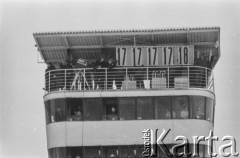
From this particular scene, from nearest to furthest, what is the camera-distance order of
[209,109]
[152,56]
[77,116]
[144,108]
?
[144,108] < [77,116] < [209,109] < [152,56]

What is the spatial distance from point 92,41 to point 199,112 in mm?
8216

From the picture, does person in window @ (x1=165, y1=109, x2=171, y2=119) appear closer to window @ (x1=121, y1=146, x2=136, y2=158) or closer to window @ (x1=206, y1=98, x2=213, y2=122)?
window @ (x1=206, y1=98, x2=213, y2=122)

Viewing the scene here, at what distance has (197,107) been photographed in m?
59.4

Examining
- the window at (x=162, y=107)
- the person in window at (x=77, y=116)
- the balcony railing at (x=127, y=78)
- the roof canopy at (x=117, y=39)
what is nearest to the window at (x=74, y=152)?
the person in window at (x=77, y=116)

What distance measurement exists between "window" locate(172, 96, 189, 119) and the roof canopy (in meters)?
4.37

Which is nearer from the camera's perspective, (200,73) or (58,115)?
(58,115)

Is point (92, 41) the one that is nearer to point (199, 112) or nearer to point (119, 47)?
point (119, 47)

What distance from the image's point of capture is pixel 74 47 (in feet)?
208

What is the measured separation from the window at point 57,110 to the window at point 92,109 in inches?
52.6

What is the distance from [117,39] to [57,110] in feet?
19.4

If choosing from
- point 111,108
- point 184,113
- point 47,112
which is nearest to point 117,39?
point 111,108

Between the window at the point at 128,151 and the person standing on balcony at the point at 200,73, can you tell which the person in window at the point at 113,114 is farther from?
the person standing on balcony at the point at 200,73

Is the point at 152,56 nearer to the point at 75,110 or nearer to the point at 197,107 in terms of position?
the point at 197,107

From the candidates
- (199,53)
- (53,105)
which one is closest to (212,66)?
(199,53)
